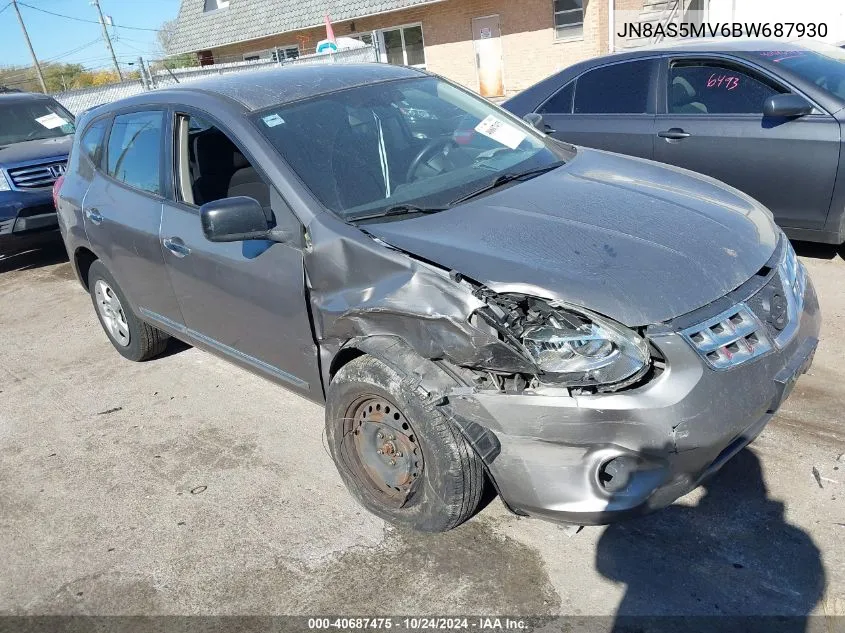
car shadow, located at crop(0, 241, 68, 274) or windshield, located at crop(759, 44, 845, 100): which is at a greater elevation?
windshield, located at crop(759, 44, 845, 100)

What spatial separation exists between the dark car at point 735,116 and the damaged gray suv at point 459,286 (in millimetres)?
1587

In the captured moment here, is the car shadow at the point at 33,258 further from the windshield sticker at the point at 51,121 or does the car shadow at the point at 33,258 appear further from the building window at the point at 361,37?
the building window at the point at 361,37

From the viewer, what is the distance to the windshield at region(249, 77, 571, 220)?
125 inches

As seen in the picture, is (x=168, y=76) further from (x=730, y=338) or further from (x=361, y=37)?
(x=730, y=338)

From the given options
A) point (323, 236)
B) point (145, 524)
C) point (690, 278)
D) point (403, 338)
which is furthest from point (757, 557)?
point (145, 524)

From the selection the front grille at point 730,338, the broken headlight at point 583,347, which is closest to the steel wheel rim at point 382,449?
the broken headlight at point 583,347

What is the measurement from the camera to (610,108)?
233 inches

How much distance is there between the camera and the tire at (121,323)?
483 cm

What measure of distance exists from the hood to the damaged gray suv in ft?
16.3

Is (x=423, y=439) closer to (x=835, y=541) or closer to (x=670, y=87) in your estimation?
(x=835, y=541)

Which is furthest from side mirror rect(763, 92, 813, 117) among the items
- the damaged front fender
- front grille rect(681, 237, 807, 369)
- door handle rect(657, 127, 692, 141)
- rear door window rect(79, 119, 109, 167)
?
rear door window rect(79, 119, 109, 167)

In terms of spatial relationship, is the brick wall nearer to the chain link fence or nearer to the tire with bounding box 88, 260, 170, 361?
the chain link fence

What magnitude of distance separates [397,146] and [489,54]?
16005 mm

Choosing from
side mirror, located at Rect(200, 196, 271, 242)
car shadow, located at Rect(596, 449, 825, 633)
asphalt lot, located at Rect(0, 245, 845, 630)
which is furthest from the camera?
side mirror, located at Rect(200, 196, 271, 242)
